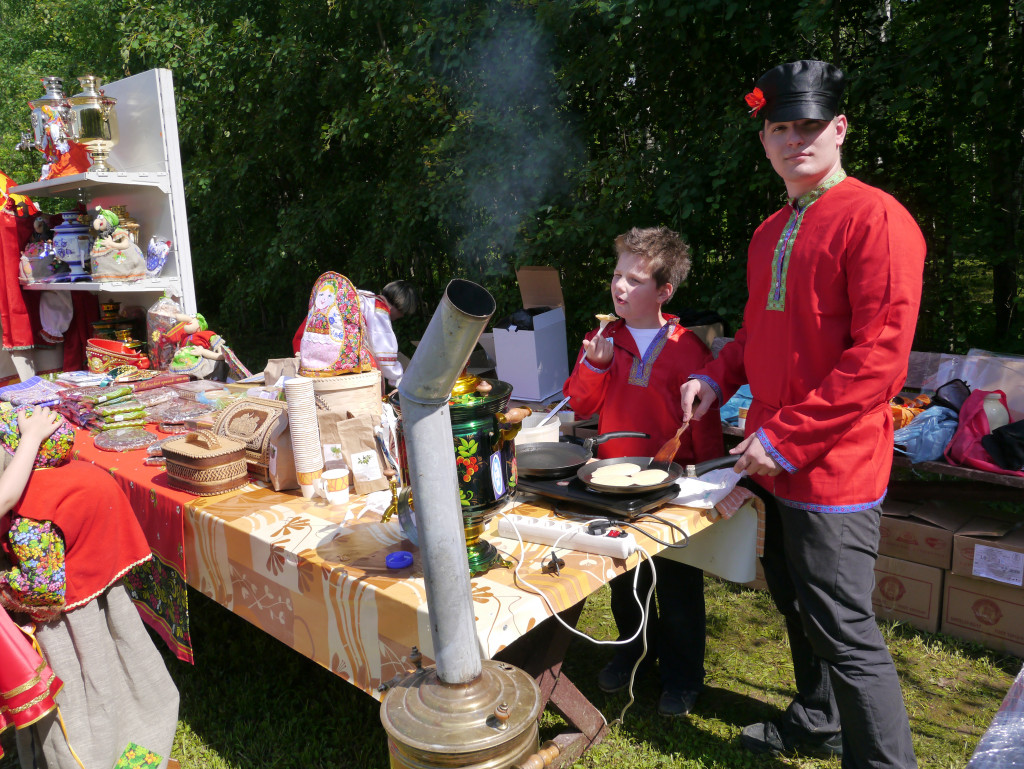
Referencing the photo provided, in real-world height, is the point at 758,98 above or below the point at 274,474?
above

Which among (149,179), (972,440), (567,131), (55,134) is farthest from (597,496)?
(55,134)

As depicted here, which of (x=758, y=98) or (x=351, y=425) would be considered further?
(x=351, y=425)

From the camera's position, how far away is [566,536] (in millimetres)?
1806

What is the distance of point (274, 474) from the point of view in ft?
7.68

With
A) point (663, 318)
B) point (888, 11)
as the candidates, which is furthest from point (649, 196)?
point (663, 318)

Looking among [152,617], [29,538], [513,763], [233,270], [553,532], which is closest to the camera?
[513,763]

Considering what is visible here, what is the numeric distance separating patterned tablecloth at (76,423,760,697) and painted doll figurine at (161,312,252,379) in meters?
1.58

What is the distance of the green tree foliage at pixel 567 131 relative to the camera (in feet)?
13.3

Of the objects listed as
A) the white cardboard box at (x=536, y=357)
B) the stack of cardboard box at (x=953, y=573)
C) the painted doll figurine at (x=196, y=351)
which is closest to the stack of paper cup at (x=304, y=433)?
the painted doll figurine at (x=196, y=351)

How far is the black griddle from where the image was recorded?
1.89 meters

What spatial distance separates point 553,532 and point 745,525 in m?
0.64

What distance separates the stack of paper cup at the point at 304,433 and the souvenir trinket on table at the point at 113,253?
2535 millimetres

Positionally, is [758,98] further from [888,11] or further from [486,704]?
[888,11]

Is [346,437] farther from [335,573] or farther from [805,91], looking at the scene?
[805,91]
